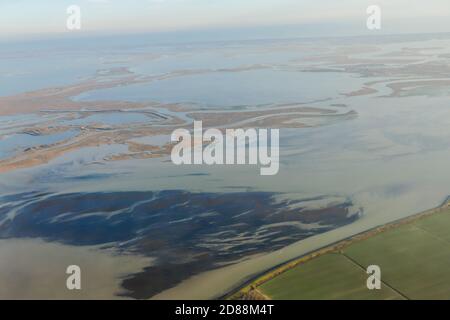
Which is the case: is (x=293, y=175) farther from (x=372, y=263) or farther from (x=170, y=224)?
(x=372, y=263)

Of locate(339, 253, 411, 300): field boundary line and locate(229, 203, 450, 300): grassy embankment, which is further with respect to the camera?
locate(229, 203, 450, 300): grassy embankment

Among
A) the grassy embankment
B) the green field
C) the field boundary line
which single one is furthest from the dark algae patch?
the field boundary line

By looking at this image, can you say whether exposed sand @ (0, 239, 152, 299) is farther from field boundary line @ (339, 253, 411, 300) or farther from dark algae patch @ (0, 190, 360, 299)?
field boundary line @ (339, 253, 411, 300)

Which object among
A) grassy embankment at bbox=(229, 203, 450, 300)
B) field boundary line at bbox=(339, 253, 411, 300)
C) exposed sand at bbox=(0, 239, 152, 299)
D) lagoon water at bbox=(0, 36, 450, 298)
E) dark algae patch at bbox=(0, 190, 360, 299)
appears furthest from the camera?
lagoon water at bbox=(0, 36, 450, 298)

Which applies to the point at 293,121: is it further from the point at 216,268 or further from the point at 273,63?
the point at 273,63

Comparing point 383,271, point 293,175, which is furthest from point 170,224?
point 383,271

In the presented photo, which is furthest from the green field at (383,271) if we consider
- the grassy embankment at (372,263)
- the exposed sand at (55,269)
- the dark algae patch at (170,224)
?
the exposed sand at (55,269)

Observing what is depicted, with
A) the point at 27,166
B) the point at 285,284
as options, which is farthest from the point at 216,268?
the point at 27,166
